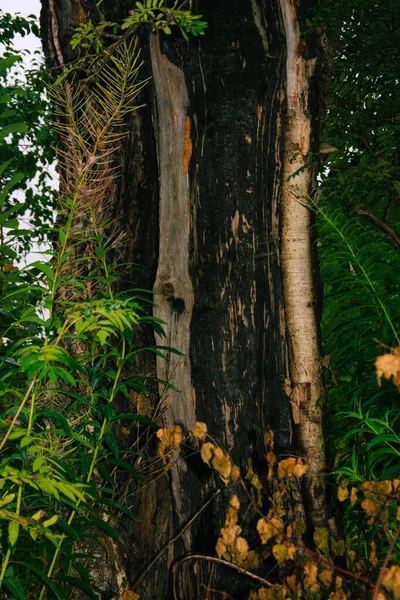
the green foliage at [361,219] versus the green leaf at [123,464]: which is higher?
the green foliage at [361,219]

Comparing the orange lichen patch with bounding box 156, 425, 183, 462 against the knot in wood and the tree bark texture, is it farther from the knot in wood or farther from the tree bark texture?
the knot in wood

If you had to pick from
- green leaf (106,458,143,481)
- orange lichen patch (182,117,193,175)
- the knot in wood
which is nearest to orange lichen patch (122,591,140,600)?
green leaf (106,458,143,481)

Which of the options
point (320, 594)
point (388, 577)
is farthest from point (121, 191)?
point (388, 577)

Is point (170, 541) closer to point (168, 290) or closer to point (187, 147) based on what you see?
point (168, 290)

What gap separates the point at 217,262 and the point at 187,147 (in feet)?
2.05

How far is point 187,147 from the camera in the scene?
384cm

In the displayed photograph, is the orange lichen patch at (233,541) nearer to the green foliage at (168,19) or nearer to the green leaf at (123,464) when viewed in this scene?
the green leaf at (123,464)

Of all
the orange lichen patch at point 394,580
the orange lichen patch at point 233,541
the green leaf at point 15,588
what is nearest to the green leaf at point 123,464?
the orange lichen patch at point 233,541

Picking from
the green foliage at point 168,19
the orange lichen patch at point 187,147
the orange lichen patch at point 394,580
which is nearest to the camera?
the orange lichen patch at point 394,580

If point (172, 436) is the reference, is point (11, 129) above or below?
above

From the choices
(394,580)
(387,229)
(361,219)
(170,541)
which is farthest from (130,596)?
(361,219)

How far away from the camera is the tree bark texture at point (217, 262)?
12.3 feet

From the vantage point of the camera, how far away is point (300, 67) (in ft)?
13.7

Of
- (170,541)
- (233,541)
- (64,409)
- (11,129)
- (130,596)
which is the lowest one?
(130,596)
